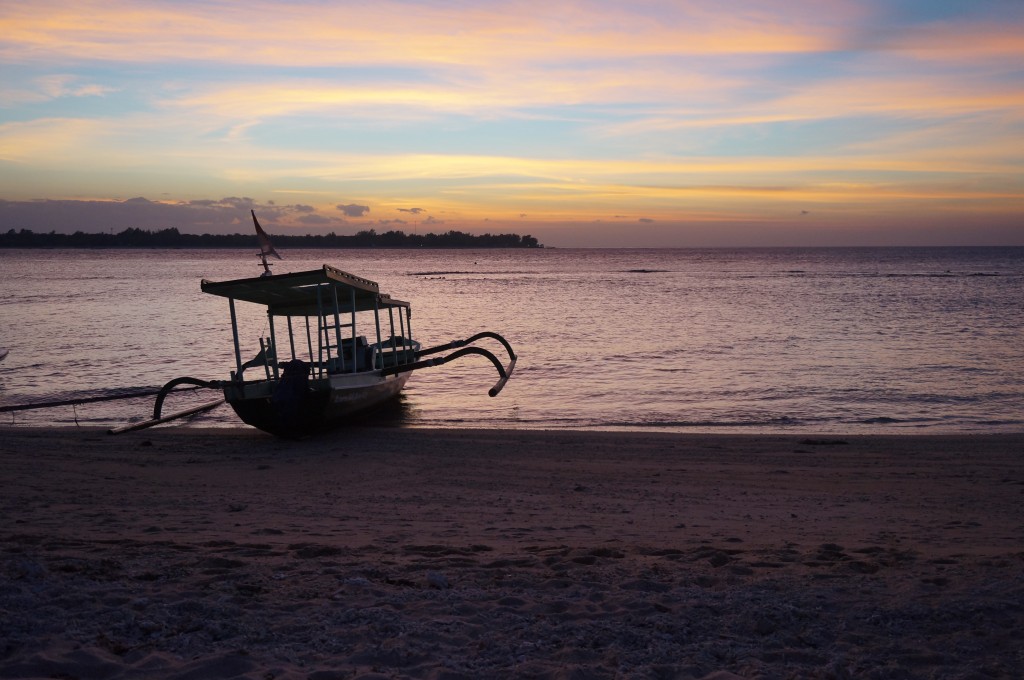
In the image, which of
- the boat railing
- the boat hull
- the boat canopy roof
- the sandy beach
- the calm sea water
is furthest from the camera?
the boat railing

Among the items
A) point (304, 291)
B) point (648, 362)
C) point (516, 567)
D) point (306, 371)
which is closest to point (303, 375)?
point (306, 371)

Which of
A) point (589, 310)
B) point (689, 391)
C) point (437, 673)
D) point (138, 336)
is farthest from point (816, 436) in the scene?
point (589, 310)

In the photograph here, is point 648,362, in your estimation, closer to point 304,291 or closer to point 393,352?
point 393,352

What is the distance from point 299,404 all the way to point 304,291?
7.42 ft

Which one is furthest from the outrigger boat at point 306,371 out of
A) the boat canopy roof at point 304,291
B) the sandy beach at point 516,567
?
the sandy beach at point 516,567

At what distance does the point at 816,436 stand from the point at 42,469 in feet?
36.5

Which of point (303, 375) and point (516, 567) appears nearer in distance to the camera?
point (516, 567)

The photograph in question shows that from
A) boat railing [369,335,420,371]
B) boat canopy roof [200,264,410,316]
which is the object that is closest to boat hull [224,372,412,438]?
boat canopy roof [200,264,410,316]

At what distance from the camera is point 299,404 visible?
12.6m

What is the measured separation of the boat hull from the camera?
40.9 feet

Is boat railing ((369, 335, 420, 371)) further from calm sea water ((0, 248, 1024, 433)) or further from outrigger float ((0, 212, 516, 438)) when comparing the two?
calm sea water ((0, 248, 1024, 433))

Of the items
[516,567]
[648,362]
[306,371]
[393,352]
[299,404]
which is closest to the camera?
[516,567]

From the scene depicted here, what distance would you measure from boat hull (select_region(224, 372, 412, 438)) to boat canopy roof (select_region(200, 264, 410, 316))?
4.65 feet

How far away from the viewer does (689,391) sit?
694 inches
